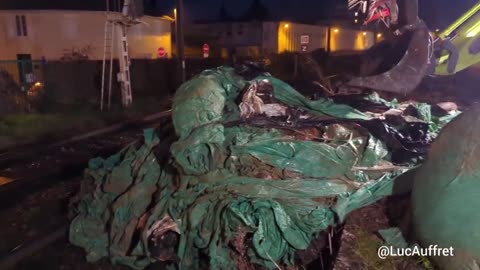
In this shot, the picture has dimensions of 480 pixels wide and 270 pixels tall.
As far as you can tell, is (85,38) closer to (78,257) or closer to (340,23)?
(78,257)

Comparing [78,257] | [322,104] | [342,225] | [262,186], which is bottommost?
[78,257]

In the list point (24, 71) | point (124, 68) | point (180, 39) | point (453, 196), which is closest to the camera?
point (453, 196)

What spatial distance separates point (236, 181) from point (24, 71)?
49.7ft

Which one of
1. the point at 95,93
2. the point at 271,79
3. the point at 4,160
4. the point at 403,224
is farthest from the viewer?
the point at 95,93

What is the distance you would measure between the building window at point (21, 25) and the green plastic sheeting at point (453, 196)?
31.9 meters

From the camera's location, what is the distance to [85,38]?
31.2 metres

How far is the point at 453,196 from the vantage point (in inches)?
124

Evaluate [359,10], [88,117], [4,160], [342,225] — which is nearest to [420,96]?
[359,10]

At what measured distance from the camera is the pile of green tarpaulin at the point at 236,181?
412cm

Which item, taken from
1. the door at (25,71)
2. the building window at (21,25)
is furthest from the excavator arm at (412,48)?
the building window at (21,25)

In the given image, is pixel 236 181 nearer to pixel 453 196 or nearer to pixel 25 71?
pixel 453 196

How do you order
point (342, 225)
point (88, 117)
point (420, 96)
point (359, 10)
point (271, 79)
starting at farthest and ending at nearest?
1. point (88, 117)
2. point (420, 96)
3. point (359, 10)
4. point (271, 79)
5. point (342, 225)

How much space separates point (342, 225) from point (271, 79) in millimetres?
2559

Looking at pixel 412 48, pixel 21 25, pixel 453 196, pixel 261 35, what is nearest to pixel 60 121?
pixel 412 48
